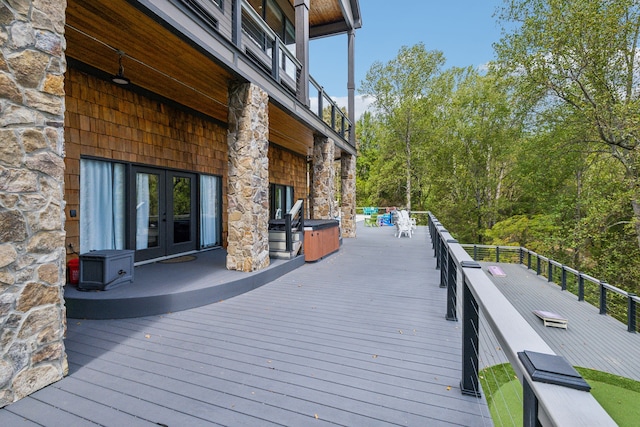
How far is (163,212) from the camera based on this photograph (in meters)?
6.21

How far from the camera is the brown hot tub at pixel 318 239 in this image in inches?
272

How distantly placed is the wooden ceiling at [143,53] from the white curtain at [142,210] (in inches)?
64.0

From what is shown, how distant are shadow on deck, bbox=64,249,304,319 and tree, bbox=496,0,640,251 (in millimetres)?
12301

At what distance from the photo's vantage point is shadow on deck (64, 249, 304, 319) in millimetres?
3596

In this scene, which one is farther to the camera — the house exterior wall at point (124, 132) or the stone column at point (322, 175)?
the stone column at point (322, 175)

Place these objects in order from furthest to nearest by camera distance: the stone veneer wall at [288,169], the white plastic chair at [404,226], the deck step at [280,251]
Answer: the white plastic chair at [404,226]
the stone veneer wall at [288,169]
the deck step at [280,251]

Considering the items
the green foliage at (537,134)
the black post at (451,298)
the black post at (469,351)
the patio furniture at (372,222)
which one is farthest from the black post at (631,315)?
the patio furniture at (372,222)

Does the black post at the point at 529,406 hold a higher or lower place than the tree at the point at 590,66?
lower

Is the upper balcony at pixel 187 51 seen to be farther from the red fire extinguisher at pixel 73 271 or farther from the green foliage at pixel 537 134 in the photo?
the green foliage at pixel 537 134

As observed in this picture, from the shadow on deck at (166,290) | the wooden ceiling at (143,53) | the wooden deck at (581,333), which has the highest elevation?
the wooden ceiling at (143,53)

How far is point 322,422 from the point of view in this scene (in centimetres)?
191

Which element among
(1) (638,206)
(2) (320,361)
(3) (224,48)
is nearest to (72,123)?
(3) (224,48)

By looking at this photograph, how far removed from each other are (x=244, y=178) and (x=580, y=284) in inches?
424

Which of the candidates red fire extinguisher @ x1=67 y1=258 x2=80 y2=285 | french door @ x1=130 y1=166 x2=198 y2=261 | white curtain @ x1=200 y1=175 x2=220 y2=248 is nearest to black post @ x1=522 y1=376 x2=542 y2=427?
red fire extinguisher @ x1=67 y1=258 x2=80 y2=285
